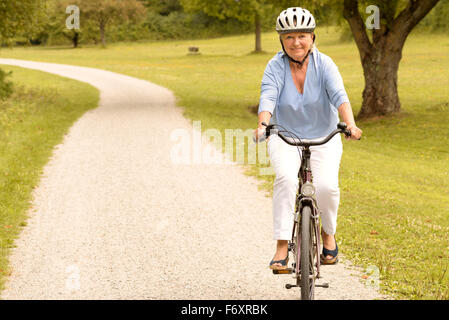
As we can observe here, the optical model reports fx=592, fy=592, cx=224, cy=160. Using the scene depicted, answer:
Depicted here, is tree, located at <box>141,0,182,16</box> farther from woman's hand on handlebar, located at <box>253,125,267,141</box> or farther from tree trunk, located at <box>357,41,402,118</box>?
woman's hand on handlebar, located at <box>253,125,267,141</box>

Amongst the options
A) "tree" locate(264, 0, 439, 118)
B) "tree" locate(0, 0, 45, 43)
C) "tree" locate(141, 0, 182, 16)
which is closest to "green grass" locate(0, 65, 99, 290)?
"tree" locate(0, 0, 45, 43)

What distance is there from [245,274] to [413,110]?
61.7ft

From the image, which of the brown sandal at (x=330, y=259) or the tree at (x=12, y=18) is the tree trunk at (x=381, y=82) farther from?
the brown sandal at (x=330, y=259)

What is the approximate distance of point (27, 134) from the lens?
14633 mm

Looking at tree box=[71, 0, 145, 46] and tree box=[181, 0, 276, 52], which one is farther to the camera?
tree box=[71, 0, 145, 46]

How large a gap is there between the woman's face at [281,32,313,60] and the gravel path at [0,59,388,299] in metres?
1.98

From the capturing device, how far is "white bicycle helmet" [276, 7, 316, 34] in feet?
14.5

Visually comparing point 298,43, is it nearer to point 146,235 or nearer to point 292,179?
point 292,179

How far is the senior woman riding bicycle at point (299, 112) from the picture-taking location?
438cm

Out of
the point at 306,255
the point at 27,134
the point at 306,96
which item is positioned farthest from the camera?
the point at 27,134

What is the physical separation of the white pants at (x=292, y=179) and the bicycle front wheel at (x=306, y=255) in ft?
0.49

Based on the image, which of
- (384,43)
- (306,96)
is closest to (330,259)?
(306,96)

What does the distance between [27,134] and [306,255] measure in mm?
11875

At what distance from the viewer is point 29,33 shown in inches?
892
